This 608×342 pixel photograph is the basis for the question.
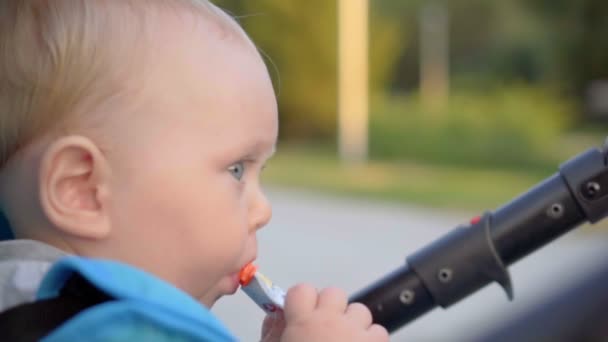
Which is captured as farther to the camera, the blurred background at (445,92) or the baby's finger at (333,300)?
the blurred background at (445,92)

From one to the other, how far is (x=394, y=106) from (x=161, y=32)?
16163 mm

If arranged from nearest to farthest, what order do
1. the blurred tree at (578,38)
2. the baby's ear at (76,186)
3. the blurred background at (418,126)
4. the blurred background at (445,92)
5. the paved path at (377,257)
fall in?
the baby's ear at (76,186), the paved path at (377,257), the blurred background at (418,126), the blurred background at (445,92), the blurred tree at (578,38)

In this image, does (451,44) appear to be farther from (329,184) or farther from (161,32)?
(161,32)

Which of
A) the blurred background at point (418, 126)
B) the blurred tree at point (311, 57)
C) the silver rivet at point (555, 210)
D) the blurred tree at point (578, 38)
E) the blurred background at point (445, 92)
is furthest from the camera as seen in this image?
the blurred tree at point (578, 38)

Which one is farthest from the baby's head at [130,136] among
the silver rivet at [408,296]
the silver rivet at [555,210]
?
the silver rivet at [555,210]

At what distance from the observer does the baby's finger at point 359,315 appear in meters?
1.02

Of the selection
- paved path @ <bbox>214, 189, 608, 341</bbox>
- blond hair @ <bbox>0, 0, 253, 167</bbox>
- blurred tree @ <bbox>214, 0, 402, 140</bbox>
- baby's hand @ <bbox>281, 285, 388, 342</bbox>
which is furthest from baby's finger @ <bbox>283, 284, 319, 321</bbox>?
blurred tree @ <bbox>214, 0, 402, 140</bbox>

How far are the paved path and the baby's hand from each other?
22.7 inches

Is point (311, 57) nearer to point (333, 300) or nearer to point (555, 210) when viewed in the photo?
point (555, 210)

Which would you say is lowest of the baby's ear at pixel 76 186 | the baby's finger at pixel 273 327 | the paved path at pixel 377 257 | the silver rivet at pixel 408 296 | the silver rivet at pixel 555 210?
the paved path at pixel 377 257

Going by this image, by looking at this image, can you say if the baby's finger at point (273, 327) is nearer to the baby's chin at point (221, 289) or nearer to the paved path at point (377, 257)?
the baby's chin at point (221, 289)

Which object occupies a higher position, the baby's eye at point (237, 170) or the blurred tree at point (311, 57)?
the baby's eye at point (237, 170)

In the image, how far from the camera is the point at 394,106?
1705 cm

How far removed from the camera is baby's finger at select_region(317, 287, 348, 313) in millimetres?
1009
